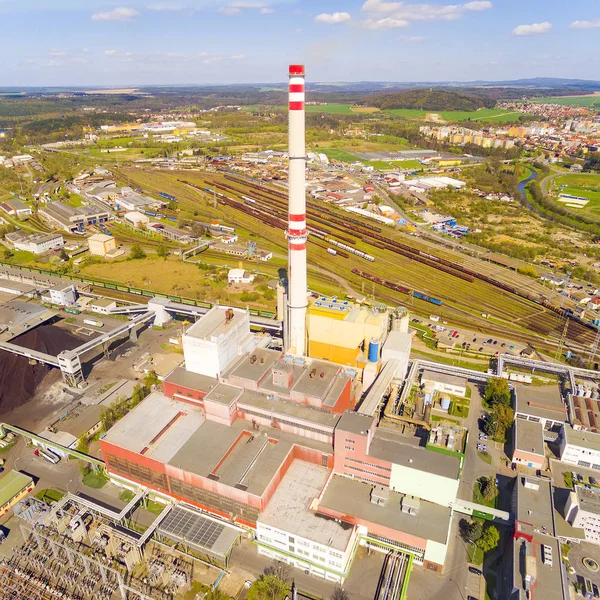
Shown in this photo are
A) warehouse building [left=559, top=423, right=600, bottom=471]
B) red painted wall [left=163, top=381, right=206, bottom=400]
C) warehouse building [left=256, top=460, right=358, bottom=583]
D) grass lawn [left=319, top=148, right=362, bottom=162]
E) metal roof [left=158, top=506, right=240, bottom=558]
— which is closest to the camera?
warehouse building [left=256, top=460, right=358, bottom=583]

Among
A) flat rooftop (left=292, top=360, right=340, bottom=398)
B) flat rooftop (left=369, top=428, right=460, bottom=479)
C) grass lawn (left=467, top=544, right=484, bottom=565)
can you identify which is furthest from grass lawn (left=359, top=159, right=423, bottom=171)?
grass lawn (left=467, top=544, right=484, bottom=565)

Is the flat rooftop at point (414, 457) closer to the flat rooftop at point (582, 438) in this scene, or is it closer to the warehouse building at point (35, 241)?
the flat rooftop at point (582, 438)

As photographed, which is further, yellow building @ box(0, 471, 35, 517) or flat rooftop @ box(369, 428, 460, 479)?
yellow building @ box(0, 471, 35, 517)

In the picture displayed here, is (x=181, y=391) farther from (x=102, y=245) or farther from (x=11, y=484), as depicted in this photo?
(x=102, y=245)

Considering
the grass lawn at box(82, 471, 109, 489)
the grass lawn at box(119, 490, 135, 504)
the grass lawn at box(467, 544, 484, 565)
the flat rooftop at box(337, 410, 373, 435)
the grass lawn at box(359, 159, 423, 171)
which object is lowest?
the grass lawn at box(467, 544, 484, 565)

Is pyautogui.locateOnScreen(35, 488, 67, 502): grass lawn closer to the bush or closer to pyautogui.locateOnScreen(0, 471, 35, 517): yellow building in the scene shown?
pyautogui.locateOnScreen(0, 471, 35, 517): yellow building

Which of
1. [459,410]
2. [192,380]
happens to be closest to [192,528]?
[192,380]

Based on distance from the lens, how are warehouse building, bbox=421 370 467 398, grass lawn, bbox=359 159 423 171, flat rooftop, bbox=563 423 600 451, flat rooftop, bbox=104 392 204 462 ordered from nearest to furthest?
flat rooftop, bbox=104 392 204 462
flat rooftop, bbox=563 423 600 451
warehouse building, bbox=421 370 467 398
grass lawn, bbox=359 159 423 171
